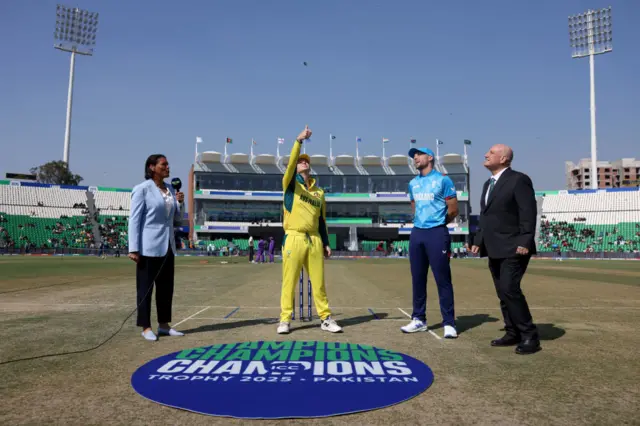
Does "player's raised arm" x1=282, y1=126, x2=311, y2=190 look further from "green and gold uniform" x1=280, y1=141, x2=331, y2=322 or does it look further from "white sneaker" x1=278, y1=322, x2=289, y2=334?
"white sneaker" x1=278, y1=322, x2=289, y2=334

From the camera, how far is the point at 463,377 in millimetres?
3273

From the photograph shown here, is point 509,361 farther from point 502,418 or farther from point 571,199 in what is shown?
point 571,199

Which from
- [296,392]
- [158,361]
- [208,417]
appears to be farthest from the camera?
[158,361]

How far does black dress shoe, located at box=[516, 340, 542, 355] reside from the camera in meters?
4.10

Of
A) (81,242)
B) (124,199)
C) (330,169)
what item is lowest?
(81,242)

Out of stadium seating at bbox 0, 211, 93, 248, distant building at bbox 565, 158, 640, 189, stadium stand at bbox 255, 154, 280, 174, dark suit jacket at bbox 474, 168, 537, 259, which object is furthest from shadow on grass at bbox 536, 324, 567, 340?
distant building at bbox 565, 158, 640, 189

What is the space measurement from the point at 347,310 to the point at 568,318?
10.4ft

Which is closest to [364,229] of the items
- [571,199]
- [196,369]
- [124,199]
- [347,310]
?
Answer: [571,199]

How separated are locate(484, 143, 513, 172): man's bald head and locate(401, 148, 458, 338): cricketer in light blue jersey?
589 mm

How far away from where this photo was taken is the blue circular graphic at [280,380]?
261 cm

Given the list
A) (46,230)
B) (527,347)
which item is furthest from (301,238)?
(46,230)

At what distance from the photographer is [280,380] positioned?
3.11m

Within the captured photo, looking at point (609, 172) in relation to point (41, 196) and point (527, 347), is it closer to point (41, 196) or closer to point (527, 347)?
point (41, 196)

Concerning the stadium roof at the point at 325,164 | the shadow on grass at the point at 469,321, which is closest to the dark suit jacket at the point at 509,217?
the shadow on grass at the point at 469,321
